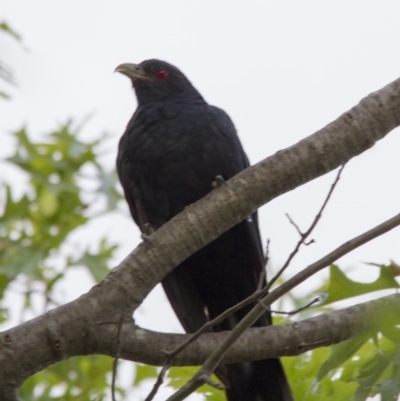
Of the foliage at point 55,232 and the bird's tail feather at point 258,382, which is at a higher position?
the foliage at point 55,232

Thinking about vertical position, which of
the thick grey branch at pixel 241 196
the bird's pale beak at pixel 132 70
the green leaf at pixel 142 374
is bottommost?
the thick grey branch at pixel 241 196

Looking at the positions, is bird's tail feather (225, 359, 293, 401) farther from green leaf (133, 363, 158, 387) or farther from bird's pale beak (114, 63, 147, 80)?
bird's pale beak (114, 63, 147, 80)

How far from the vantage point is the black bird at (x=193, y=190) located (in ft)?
17.8

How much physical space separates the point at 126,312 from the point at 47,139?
5.06 meters

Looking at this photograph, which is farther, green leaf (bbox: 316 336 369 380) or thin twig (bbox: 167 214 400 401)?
green leaf (bbox: 316 336 369 380)

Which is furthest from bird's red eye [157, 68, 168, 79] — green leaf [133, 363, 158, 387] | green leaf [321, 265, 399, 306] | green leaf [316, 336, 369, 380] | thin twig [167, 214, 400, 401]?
thin twig [167, 214, 400, 401]

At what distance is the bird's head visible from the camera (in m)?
6.47

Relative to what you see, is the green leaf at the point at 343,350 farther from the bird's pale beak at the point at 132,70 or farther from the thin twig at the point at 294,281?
the bird's pale beak at the point at 132,70

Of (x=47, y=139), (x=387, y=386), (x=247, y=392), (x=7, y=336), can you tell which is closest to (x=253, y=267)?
(x=247, y=392)

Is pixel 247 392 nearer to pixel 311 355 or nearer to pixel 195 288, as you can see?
pixel 311 355

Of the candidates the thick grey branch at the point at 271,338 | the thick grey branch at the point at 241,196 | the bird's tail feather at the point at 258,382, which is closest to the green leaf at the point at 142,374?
the bird's tail feather at the point at 258,382

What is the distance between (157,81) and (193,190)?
1.62m

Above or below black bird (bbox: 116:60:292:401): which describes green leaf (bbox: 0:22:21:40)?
above

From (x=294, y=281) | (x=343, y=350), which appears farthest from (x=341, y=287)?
(x=294, y=281)
